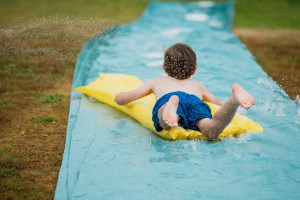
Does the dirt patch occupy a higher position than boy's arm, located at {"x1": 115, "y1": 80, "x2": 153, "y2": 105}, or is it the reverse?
boy's arm, located at {"x1": 115, "y1": 80, "x2": 153, "y2": 105}

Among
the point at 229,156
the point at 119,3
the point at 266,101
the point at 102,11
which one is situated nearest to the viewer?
the point at 229,156

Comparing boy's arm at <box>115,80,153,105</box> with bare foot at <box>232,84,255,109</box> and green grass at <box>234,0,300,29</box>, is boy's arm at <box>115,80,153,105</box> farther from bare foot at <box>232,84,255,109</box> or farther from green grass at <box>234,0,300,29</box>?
green grass at <box>234,0,300,29</box>

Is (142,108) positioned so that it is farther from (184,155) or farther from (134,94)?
(184,155)

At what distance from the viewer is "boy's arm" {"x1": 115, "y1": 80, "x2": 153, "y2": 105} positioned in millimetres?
3402

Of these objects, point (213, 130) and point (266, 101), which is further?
point (266, 101)

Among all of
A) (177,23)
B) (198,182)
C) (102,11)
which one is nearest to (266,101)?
(198,182)

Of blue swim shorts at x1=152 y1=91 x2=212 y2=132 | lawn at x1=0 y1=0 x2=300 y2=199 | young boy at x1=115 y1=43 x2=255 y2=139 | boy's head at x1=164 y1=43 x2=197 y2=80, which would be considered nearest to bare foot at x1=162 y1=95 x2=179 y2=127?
young boy at x1=115 y1=43 x2=255 y2=139

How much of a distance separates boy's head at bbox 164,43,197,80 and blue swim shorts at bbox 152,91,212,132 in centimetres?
21

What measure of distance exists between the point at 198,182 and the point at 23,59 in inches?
148

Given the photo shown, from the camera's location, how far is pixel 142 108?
348cm

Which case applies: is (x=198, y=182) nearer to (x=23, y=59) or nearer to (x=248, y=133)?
(x=248, y=133)

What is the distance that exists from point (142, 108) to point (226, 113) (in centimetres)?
87

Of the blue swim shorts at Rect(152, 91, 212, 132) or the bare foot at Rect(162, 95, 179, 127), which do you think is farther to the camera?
the blue swim shorts at Rect(152, 91, 212, 132)

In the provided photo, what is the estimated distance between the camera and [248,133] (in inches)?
125
